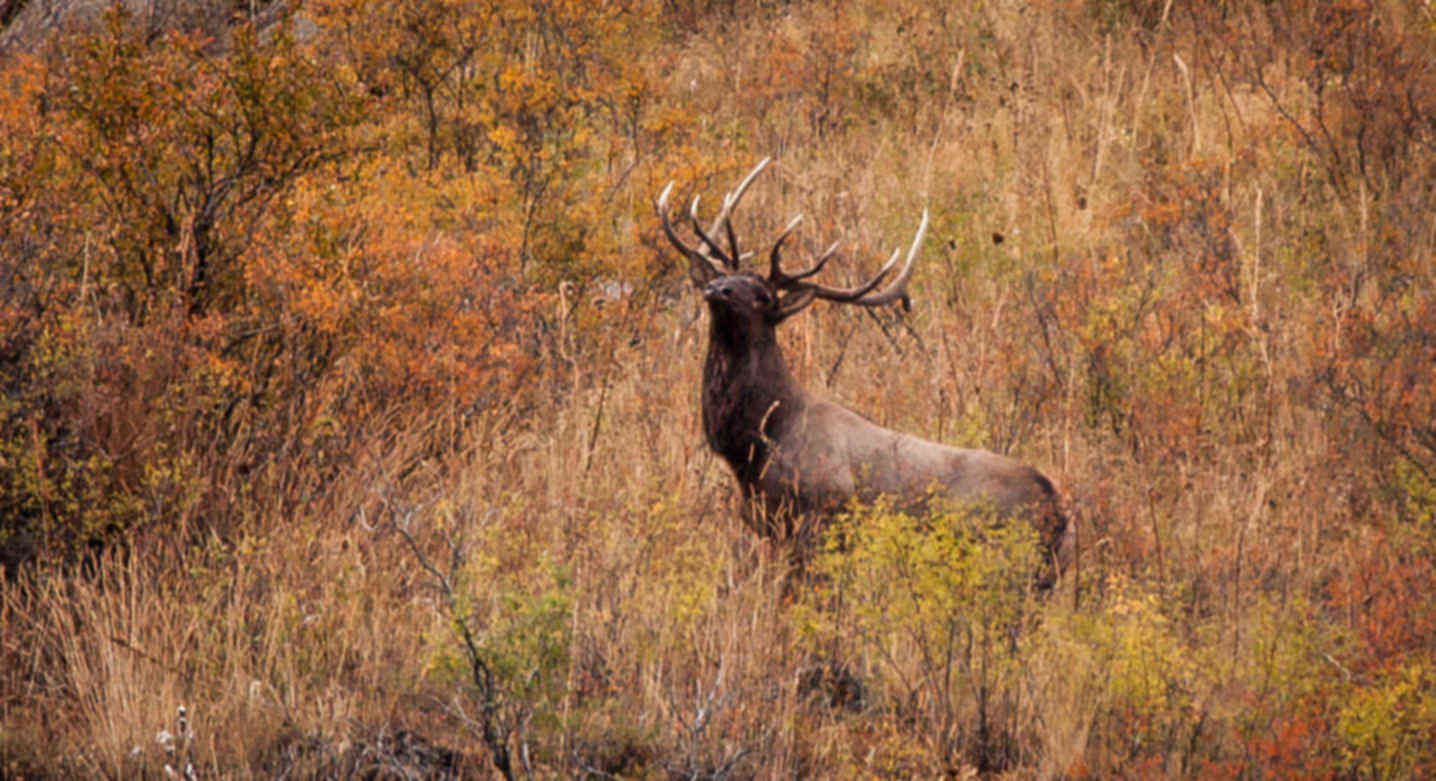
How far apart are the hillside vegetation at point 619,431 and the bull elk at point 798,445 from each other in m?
0.26

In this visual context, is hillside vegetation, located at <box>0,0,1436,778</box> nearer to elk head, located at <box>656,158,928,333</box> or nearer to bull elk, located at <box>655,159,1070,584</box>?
bull elk, located at <box>655,159,1070,584</box>

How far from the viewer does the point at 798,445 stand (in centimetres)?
600

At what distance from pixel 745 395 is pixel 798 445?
1.10 feet

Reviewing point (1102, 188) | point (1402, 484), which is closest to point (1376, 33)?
point (1102, 188)

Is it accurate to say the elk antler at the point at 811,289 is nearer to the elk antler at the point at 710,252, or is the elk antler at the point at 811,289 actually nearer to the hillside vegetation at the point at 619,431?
the elk antler at the point at 710,252

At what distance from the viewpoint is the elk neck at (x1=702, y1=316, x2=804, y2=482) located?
6.03 m

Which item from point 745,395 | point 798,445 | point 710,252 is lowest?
point 798,445

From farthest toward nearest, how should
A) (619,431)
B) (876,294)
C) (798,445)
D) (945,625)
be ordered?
(619,431) → (876,294) → (798,445) → (945,625)

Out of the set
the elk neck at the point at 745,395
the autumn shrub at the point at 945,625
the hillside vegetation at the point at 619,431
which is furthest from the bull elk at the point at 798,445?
the autumn shrub at the point at 945,625

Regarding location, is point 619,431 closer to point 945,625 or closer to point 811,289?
point 811,289

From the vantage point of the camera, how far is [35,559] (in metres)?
4.96

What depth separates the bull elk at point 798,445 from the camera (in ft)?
19.0

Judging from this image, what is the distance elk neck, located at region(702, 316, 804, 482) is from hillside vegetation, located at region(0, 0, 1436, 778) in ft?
1.21

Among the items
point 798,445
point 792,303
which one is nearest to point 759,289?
point 792,303
